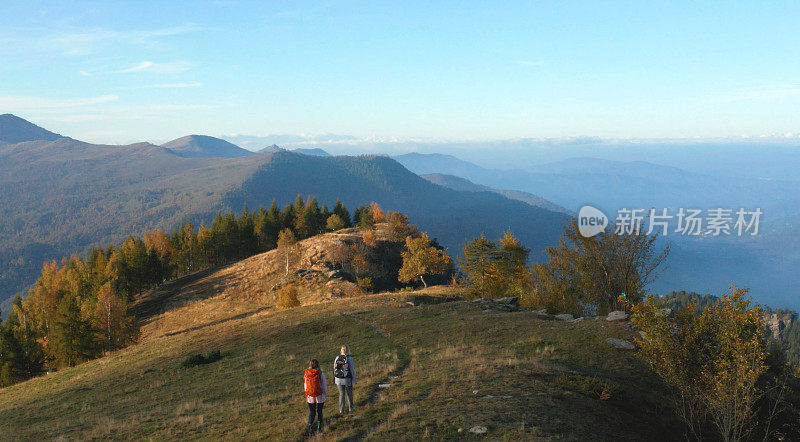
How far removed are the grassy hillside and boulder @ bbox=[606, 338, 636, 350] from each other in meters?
0.50

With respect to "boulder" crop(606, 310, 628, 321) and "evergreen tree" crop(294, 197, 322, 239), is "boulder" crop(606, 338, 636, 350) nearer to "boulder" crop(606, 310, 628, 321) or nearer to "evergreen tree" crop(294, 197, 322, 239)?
"boulder" crop(606, 310, 628, 321)

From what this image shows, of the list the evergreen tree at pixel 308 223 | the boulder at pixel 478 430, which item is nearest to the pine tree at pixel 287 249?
the evergreen tree at pixel 308 223

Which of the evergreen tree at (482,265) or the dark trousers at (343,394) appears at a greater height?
the dark trousers at (343,394)

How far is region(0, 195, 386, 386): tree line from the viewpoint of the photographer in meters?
54.2

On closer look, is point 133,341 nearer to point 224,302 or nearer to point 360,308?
point 224,302

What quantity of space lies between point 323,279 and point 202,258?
194ft

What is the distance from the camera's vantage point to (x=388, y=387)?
19.1 meters

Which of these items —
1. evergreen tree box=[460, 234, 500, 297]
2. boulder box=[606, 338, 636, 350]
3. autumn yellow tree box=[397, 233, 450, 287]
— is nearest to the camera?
boulder box=[606, 338, 636, 350]

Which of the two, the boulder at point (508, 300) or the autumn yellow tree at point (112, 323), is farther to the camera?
the autumn yellow tree at point (112, 323)

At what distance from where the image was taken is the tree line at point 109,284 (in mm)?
54156

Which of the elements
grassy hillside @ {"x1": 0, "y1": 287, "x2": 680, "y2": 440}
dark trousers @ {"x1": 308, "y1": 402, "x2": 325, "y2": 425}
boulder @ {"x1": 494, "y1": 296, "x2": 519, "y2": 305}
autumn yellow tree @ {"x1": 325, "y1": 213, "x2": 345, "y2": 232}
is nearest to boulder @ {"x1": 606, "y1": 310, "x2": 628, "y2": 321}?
grassy hillside @ {"x1": 0, "y1": 287, "x2": 680, "y2": 440}

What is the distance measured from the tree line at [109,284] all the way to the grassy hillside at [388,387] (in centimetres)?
2039

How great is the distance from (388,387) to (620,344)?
14813mm

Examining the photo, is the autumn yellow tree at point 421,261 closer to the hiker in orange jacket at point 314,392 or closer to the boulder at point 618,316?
the boulder at point 618,316
